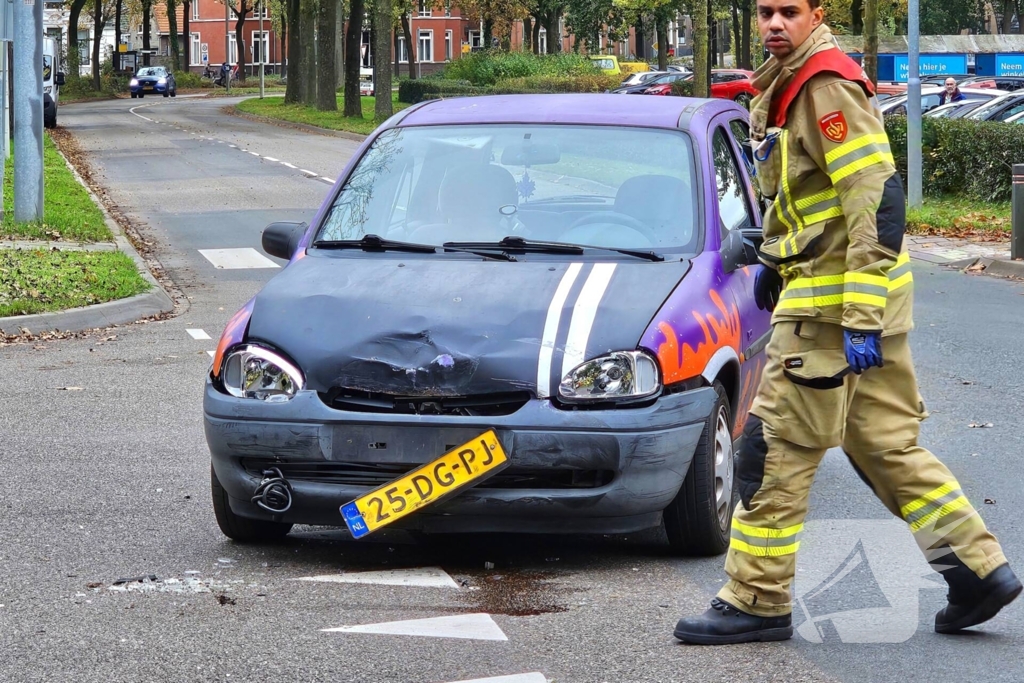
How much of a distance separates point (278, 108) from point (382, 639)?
162 ft

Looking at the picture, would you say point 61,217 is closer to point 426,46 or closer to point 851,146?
point 851,146

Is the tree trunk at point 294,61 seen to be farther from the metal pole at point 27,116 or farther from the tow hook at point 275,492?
the tow hook at point 275,492

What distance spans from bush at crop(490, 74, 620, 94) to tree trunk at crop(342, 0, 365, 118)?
5370 mm

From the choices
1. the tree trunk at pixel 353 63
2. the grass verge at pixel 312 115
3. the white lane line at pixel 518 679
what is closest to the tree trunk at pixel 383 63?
the grass verge at pixel 312 115

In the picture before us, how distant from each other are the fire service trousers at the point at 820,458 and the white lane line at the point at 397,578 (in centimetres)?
106

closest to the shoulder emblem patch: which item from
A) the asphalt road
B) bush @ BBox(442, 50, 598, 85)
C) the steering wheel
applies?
the asphalt road

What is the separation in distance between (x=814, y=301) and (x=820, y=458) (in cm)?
43

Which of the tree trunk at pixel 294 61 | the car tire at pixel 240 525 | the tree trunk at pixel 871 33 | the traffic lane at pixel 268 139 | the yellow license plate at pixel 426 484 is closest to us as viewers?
the yellow license plate at pixel 426 484

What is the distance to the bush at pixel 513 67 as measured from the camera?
183 ft

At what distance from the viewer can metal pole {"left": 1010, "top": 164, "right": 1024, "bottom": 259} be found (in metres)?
14.6

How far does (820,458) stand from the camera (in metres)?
4.16

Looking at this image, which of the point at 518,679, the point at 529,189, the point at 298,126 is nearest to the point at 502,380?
the point at 518,679

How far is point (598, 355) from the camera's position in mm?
4852

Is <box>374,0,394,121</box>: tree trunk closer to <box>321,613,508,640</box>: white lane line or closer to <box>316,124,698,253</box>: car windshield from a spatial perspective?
<box>316,124,698,253</box>: car windshield
